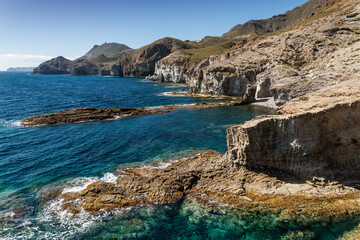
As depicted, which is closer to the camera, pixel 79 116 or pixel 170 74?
pixel 79 116

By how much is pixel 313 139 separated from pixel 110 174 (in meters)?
22.4

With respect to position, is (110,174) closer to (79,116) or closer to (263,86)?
(79,116)

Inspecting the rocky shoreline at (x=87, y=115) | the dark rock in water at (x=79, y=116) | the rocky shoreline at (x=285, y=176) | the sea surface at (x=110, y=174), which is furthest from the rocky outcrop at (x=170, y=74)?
the rocky shoreline at (x=285, y=176)

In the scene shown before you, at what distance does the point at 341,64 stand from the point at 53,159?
58.5 meters

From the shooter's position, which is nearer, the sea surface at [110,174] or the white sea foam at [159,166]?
the sea surface at [110,174]

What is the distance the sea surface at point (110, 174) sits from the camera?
50.0ft

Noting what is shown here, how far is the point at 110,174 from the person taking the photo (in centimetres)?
2438

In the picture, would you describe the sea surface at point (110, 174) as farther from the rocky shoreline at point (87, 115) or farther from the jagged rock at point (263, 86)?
the jagged rock at point (263, 86)

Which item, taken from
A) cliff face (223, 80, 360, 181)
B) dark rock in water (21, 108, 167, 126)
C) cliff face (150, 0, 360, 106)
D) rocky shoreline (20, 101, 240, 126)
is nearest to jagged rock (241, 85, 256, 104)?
cliff face (150, 0, 360, 106)

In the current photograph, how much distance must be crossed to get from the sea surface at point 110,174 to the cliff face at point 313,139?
5233 millimetres

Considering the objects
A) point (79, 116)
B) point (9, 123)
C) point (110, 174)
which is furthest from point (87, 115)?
point (110, 174)

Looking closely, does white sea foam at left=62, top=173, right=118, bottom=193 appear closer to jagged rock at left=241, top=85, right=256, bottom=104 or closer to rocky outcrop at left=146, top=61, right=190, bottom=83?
jagged rock at left=241, top=85, right=256, bottom=104

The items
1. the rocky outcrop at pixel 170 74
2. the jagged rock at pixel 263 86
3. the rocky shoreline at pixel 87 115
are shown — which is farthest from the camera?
the rocky outcrop at pixel 170 74

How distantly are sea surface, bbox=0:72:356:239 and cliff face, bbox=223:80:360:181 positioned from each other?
206 inches
